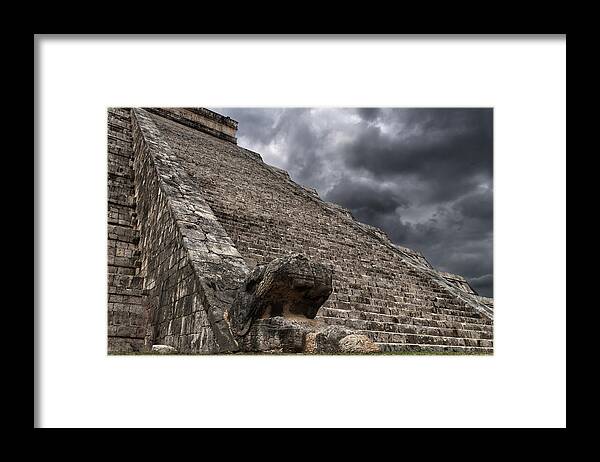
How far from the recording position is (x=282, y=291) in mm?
5156

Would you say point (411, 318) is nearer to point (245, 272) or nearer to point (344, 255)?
point (344, 255)

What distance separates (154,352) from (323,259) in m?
3.95

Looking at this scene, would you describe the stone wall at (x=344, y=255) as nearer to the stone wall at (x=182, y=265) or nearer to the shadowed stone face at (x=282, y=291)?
the stone wall at (x=182, y=265)

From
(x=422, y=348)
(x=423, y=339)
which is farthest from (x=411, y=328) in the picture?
(x=422, y=348)

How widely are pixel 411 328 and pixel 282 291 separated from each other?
3.36 meters

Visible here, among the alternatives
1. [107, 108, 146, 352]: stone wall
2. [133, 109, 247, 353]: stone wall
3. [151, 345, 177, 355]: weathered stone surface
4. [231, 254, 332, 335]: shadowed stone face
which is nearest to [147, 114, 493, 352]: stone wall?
[133, 109, 247, 353]: stone wall

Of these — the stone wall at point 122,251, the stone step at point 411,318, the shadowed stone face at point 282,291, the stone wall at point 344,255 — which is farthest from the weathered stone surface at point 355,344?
the stone wall at point 122,251

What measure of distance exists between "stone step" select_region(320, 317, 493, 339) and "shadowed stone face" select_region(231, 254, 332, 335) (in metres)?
1.75

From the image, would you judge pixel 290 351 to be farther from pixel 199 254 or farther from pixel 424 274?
pixel 424 274

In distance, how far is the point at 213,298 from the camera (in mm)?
5750

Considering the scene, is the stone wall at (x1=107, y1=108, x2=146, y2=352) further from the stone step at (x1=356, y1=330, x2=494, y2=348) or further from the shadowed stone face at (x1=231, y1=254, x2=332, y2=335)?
the stone step at (x1=356, y1=330, x2=494, y2=348)
